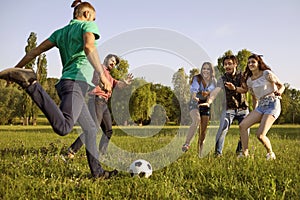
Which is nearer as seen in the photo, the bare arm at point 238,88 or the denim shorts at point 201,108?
the bare arm at point 238,88

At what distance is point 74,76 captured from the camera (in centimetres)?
422

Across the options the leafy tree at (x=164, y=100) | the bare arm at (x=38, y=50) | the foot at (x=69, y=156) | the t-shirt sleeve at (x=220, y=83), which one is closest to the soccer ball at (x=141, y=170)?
the foot at (x=69, y=156)

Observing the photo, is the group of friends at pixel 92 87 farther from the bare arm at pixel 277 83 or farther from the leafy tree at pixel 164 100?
the leafy tree at pixel 164 100

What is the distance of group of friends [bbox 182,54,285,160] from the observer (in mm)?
5891

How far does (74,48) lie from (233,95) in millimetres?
3777

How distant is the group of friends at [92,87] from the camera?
389 centimetres

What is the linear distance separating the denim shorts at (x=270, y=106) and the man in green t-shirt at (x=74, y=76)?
9.95 feet

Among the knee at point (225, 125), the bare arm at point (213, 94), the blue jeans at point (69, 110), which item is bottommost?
the knee at point (225, 125)

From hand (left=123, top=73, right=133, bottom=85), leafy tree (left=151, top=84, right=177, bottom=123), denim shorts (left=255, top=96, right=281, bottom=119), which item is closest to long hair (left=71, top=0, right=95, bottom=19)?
hand (left=123, top=73, right=133, bottom=85)

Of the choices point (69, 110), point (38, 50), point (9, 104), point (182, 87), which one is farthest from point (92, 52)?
point (9, 104)

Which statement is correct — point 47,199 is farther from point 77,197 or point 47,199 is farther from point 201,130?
point 201,130

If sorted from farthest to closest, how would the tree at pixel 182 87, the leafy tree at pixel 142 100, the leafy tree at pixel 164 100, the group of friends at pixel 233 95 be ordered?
the leafy tree at pixel 142 100, the leafy tree at pixel 164 100, the tree at pixel 182 87, the group of friends at pixel 233 95

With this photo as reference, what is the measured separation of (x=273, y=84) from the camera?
18.9ft

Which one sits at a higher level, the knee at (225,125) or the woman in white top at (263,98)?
the woman in white top at (263,98)
